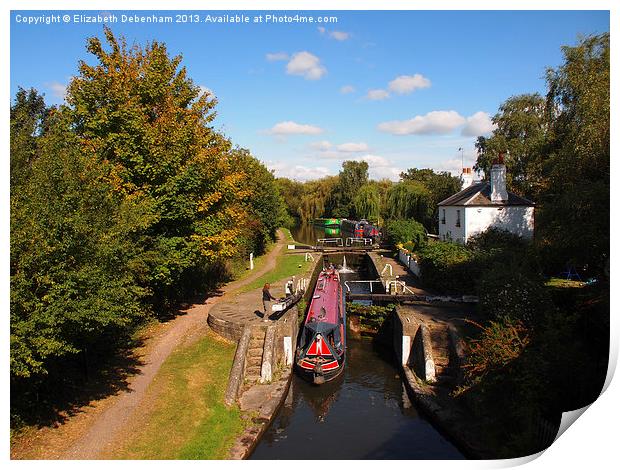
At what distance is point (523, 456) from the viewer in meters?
9.35

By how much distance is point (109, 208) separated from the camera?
1221cm

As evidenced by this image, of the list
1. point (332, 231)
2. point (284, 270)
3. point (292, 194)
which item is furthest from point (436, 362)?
point (292, 194)

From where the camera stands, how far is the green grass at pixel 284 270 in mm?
26141

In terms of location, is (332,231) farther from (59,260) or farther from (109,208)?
(59,260)

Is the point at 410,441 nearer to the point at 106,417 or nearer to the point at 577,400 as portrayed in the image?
the point at 577,400

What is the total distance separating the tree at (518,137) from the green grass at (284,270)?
1741cm

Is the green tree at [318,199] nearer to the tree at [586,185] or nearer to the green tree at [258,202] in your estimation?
the green tree at [258,202]

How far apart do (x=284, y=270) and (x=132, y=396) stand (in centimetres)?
1979

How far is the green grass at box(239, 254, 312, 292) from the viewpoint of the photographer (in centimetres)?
2614

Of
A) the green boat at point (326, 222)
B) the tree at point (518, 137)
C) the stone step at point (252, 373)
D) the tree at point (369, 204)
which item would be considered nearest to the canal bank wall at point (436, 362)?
the stone step at point (252, 373)

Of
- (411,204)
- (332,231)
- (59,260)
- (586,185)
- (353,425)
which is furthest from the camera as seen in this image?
(332,231)

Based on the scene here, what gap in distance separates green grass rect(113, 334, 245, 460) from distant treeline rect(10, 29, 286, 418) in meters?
2.30

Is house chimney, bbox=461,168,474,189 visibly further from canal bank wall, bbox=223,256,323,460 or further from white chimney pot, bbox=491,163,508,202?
canal bank wall, bbox=223,256,323,460
